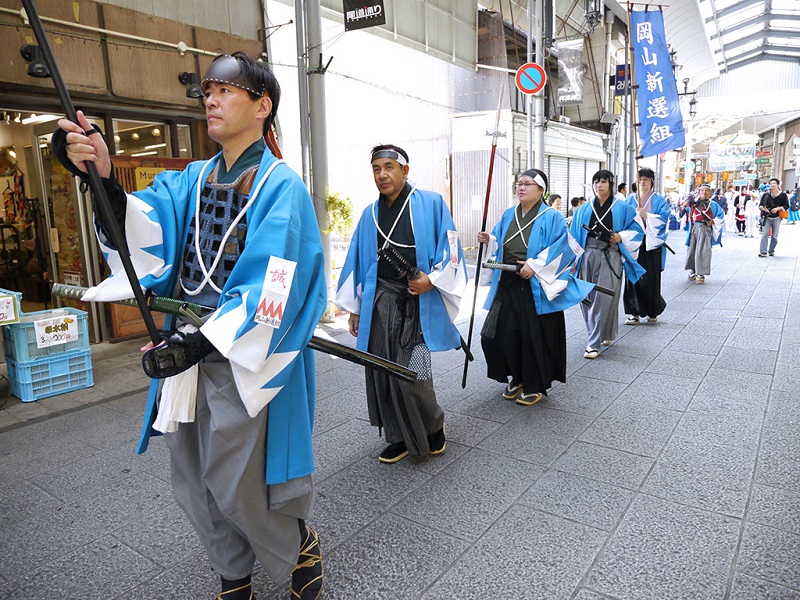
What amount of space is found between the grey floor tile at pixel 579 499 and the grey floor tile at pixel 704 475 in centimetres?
22

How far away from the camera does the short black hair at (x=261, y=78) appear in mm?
1982

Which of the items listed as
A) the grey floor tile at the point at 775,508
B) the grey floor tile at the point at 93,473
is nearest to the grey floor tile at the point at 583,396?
the grey floor tile at the point at 775,508

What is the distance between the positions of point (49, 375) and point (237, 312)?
13.2ft

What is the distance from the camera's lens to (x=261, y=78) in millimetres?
2029

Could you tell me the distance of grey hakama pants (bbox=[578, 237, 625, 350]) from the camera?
6070mm

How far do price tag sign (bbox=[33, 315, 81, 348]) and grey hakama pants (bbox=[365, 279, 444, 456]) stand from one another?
9.78 ft

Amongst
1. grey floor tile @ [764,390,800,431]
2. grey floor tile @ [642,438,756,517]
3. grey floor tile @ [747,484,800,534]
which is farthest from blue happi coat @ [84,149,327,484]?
grey floor tile @ [764,390,800,431]

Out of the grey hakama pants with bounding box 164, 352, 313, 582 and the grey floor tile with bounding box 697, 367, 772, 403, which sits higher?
the grey hakama pants with bounding box 164, 352, 313, 582

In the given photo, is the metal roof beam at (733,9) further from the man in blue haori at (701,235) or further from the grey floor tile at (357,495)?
the grey floor tile at (357,495)

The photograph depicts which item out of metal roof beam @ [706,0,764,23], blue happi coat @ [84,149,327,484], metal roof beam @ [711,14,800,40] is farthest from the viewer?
metal roof beam @ [711,14,800,40]

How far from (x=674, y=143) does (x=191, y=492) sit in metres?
12.2

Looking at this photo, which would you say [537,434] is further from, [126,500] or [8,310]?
[8,310]

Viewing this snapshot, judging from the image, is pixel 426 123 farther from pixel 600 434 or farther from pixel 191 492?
pixel 191 492

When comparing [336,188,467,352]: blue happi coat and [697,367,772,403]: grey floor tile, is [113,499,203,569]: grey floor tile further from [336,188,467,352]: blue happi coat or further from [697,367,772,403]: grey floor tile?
[697,367,772,403]: grey floor tile
